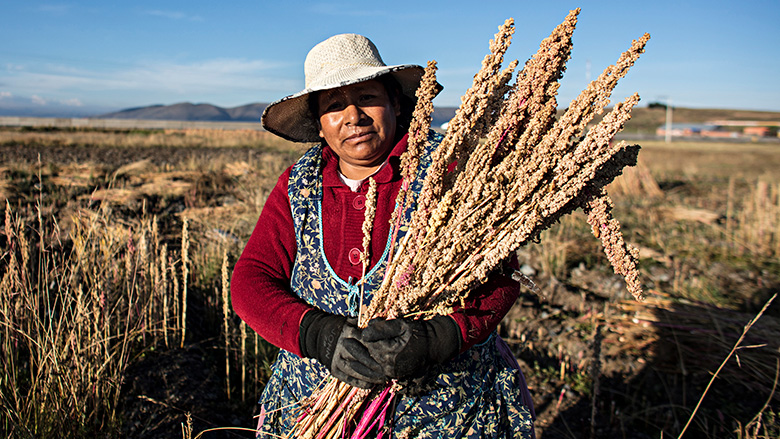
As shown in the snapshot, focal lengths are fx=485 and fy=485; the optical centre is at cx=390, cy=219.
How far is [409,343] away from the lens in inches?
50.9

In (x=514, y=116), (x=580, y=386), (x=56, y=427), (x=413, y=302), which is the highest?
(x=514, y=116)

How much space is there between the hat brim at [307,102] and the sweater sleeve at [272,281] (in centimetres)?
26

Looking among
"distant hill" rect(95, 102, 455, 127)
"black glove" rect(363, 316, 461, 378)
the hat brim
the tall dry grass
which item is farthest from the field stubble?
"distant hill" rect(95, 102, 455, 127)

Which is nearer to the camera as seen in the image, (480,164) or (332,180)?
(480,164)

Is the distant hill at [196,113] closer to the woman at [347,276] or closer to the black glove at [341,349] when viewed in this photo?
the woman at [347,276]

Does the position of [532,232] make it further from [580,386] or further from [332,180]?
Result: [580,386]

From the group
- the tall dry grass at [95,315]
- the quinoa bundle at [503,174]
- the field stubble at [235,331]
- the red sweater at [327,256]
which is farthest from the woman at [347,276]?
the tall dry grass at [95,315]

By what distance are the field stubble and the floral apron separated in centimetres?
39

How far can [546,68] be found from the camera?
4.02 ft

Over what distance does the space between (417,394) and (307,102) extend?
116 cm

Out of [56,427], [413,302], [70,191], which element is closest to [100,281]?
[56,427]

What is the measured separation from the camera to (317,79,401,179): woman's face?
1691mm

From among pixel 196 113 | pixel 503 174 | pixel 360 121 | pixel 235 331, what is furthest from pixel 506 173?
pixel 196 113

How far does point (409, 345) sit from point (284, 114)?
1.08 m
